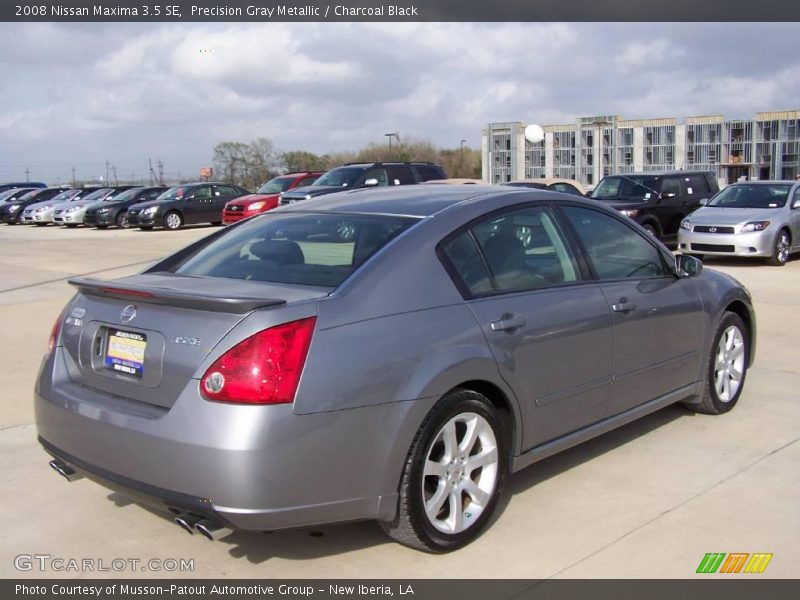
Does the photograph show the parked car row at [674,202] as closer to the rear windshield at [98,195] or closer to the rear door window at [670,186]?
the rear door window at [670,186]

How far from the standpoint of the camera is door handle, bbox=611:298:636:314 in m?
4.70

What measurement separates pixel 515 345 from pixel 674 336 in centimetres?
163

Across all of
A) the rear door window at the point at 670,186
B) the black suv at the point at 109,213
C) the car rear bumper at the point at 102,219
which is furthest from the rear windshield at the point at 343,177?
the car rear bumper at the point at 102,219

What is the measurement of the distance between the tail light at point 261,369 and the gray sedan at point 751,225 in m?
13.1

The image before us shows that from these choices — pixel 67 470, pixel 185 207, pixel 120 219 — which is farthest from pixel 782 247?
pixel 120 219

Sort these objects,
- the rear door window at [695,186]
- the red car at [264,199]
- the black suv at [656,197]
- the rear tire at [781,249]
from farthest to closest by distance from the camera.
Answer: the red car at [264,199], the rear door window at [695,186], the black suv at [656,197], the rear tire at [781,249]

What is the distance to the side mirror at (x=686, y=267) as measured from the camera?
17.7ft

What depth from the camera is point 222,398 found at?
3.24m

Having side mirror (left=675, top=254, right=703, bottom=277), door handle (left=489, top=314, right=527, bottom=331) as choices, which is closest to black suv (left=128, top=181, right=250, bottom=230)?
side mirror (left=675, top=254, right=703, bottom=277)

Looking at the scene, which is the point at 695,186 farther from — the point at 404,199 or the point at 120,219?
the point at 120,219

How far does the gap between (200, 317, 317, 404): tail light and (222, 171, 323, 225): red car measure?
71.3ft

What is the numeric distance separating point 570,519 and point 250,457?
5.83 ft

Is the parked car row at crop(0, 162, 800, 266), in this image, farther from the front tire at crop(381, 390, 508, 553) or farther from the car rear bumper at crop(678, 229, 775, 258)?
the front tire at crop(381, 390, 508, 553)

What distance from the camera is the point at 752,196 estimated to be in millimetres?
15883
